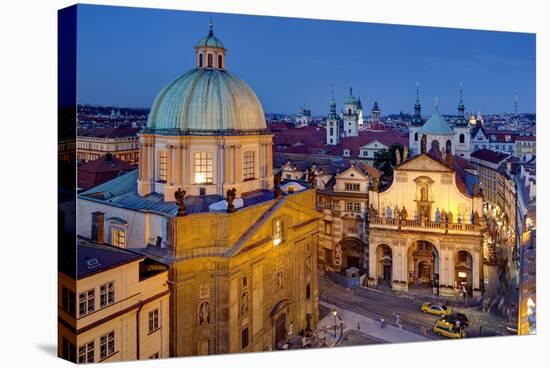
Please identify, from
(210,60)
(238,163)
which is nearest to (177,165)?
(238,163)

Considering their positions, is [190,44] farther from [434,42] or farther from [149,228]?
[434,42]

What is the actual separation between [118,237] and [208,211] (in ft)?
6.59

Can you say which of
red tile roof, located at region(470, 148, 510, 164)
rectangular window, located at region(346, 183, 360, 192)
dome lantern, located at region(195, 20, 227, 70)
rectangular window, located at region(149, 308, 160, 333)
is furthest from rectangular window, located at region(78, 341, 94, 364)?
red tile roof, located at region(470, 148, 510, 164)

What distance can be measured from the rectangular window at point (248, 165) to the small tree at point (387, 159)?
3.45m

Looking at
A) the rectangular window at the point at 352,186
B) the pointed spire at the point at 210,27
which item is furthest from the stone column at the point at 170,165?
the rectangular window at the point at 352,186

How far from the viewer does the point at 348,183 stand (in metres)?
17.2

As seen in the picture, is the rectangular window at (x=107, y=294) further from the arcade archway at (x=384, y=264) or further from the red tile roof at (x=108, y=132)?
the arcade archway at (x=384, y=264)

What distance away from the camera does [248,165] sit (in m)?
15.7

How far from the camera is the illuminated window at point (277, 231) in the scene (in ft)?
52.3

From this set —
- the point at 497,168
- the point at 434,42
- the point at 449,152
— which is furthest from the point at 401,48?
the point at 497,168

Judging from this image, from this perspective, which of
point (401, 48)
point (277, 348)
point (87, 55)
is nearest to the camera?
point (87, 55)

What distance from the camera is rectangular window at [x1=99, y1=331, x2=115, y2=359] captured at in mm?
13438

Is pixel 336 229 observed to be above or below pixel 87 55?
below

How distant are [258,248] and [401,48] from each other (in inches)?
247
